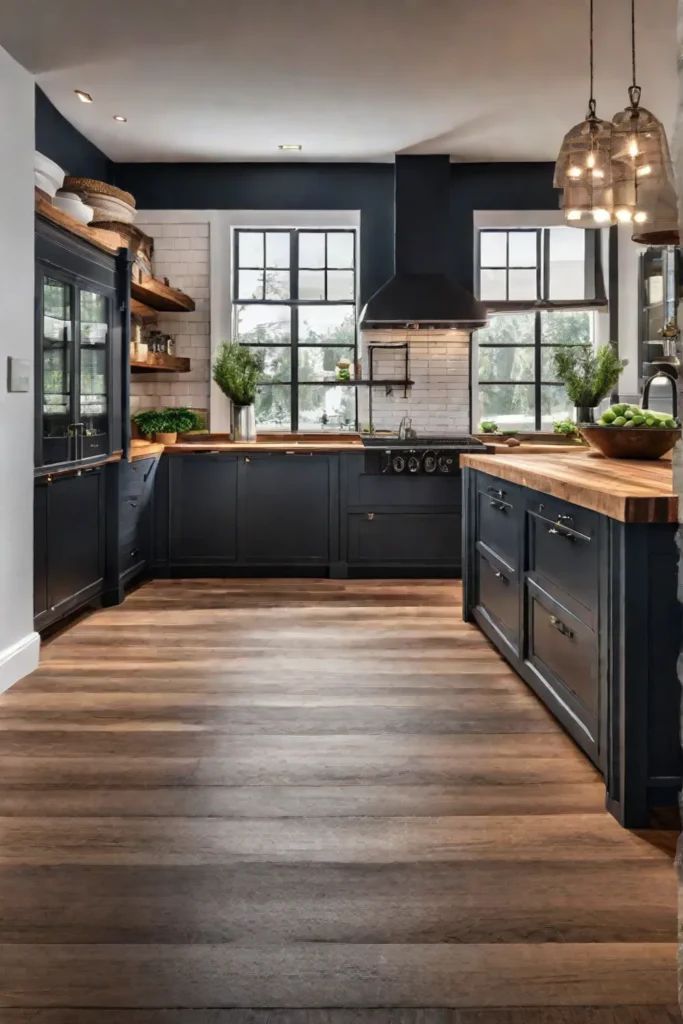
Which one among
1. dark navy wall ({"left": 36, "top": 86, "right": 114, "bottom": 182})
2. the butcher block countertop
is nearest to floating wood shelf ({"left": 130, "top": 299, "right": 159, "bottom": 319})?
dark navy wall ({"left": 36, "top": 86, "right": 114, "bottom": 182})

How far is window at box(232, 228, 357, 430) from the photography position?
6945 mm

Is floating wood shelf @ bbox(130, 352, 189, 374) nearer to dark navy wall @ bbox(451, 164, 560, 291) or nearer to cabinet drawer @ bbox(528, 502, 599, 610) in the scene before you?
dark navy wall @ bbox(451, 164, 560, 291)

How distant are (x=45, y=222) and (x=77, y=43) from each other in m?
1.21

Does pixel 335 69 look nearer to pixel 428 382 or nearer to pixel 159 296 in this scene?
pixel 159 296

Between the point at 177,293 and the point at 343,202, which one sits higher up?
the point at 343,202

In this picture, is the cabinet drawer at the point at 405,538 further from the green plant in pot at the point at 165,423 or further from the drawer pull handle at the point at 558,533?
the drawer pull handle at the point at 558,533

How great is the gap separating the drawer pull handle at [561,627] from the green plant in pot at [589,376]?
3905mm

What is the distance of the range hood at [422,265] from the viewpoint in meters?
6.33

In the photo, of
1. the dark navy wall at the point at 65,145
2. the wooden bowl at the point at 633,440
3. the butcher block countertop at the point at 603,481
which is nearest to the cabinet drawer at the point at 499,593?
the butcher block countertop at the point at 603,481

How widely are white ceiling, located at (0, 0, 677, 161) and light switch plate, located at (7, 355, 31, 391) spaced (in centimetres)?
177

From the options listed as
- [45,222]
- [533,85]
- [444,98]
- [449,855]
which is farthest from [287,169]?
[449,855]

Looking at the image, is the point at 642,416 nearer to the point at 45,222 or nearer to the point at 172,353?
the point at 45,222

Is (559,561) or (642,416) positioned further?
(642,416)

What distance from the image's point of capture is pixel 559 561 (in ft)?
9.62
